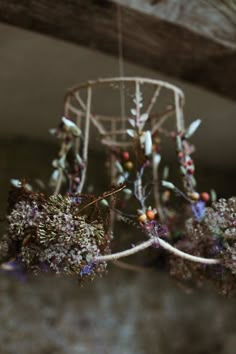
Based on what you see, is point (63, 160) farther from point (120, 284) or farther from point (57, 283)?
point (120, 284)

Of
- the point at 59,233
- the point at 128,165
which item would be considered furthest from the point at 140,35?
the point at 59,233

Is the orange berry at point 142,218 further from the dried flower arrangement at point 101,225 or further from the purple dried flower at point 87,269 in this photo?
the purple dried flower at point 87,269

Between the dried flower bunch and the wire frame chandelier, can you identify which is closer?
A: the dried flower bunch

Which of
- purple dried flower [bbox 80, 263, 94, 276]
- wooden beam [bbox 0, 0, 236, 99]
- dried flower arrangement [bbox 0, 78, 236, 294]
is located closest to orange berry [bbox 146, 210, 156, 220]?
dried flower arrangement [bbox 0, 78, 236, 294]

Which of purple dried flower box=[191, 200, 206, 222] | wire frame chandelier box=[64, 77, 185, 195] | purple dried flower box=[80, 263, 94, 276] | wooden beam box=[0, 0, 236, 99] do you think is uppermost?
wooden beam box=[0, 0, 236, 99]

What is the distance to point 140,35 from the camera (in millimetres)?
1284

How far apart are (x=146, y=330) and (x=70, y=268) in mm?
1522

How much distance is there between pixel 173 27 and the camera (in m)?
1.25

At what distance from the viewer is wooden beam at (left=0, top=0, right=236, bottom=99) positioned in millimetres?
1172

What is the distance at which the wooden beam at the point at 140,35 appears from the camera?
3.84ft

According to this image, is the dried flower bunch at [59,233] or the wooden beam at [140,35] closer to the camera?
the dried flower bunch at [59,233]

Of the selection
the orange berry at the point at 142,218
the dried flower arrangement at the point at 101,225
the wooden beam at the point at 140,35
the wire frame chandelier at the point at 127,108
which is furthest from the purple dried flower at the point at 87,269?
the wooden beam at the point at 140,35

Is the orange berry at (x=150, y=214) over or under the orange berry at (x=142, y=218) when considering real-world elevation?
over

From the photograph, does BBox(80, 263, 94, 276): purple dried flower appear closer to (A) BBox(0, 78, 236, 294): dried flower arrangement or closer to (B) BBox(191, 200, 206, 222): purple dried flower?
(A) BBox(0, 78, 236, 294): dried flower arrangement
